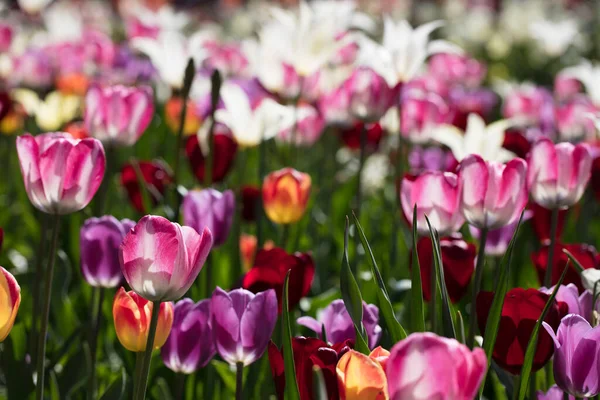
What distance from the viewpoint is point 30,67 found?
179 inches

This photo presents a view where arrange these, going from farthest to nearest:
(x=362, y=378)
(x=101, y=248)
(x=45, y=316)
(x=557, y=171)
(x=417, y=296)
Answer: (x=557, y=171) → (x=101, y=248) → (x=45, y=316) → (x=417, y=296) → (x=362, y=378)

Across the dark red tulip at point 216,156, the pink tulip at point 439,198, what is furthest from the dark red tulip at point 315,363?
the dark red tulip at point 216,156

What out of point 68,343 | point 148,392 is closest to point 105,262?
point 68,343

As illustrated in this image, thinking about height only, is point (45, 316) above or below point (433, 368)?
below

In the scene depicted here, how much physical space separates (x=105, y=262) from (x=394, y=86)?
43.8 inches

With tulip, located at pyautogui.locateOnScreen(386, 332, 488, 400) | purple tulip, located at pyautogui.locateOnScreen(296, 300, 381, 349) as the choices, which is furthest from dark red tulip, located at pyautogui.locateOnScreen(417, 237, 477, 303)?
tulip, located at pyautogui.locateOnScreen(386, 332, 488, 400)

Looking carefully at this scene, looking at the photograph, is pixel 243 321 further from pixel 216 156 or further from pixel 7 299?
pixel 216 156

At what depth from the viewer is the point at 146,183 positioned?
8.25 ft

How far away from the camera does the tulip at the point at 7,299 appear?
3.71 ft

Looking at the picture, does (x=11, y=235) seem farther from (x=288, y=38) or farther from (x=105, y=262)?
(x=105, y=262)

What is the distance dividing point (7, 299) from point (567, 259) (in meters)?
1.12

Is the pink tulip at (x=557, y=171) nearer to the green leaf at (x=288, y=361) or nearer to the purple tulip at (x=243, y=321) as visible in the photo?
the purple tulip at (x=243, y=321)

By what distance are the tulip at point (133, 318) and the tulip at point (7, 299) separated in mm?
208

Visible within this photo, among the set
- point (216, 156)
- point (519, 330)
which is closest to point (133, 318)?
point (519, 330)
